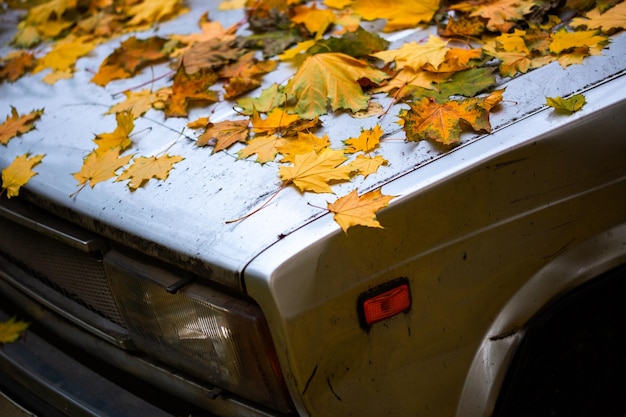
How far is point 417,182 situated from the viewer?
1.64 m

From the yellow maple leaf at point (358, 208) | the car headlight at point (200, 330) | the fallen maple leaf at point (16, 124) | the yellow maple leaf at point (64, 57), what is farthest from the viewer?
the yellow maple leaf at point (64, 57)

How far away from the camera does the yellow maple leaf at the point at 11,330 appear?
2459 mm

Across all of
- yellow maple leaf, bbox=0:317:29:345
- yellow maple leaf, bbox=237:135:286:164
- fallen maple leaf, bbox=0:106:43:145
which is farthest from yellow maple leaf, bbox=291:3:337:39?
yellow maple leaf, bbox=0:317:29:345

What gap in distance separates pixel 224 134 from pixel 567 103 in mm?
902

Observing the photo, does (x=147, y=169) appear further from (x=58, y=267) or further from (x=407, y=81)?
(x=407, y=81)

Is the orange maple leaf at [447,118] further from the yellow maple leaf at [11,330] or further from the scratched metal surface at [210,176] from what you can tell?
the yellow maple leaf at [11,330]

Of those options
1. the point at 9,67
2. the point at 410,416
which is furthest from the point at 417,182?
the point at 9,67

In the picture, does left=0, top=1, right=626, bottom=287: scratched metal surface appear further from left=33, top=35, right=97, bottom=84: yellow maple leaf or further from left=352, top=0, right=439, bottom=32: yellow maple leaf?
left=33, top=35, right=97, bottom=84: yellow maple leaf

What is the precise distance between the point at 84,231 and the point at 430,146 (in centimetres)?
96

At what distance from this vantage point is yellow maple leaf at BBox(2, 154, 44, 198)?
2154 millimetres

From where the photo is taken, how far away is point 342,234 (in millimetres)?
1562

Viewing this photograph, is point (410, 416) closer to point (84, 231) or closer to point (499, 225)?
point (499, 225)

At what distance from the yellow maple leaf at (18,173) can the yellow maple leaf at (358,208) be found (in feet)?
3.34

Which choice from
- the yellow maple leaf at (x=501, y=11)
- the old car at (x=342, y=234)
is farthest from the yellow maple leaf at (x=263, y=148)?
the yellow maple leaf at (x=501, y=11)
